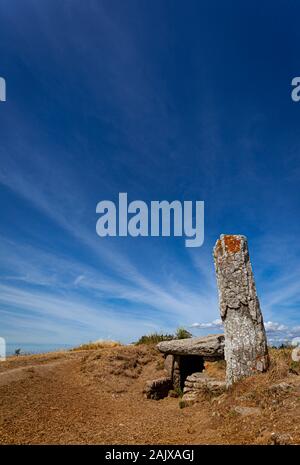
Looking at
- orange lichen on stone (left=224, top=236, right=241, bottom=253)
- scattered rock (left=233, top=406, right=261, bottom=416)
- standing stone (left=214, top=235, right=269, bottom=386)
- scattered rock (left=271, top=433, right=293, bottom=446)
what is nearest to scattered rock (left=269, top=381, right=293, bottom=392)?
scattered rock (left=233, top=406, right=261, bottom=416)

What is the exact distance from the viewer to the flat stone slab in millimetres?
14550

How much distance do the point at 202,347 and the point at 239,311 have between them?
11.6 feet

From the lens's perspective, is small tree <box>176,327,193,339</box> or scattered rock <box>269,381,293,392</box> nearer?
scattered rock <box>269,381,293,392</box>

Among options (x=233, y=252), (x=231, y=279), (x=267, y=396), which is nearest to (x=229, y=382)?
(x=267, y=396)

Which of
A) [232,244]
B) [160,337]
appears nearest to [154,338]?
[160,337]

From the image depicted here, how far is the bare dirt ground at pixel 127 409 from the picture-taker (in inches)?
321

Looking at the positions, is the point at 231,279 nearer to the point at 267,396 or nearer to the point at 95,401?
the point at 267,396

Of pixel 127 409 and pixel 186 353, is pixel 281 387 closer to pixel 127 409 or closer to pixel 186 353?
pixel 127 409

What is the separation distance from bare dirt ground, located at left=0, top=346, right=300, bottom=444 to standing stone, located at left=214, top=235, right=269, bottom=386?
26.2 inches

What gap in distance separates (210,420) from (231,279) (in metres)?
4.77

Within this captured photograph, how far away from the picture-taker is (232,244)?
1286 cm

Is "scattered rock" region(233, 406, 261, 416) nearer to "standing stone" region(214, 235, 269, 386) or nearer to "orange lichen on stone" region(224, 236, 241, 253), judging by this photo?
"standing stone" region(214, 235, 269, 386)
